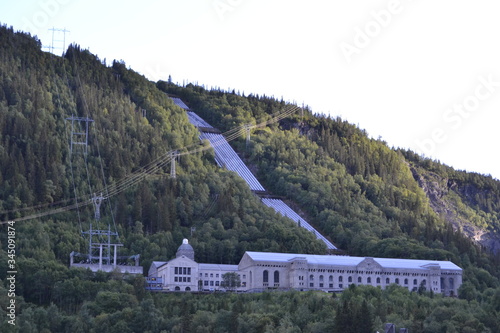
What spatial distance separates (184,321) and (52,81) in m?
74.5

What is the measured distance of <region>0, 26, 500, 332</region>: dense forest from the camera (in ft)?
351

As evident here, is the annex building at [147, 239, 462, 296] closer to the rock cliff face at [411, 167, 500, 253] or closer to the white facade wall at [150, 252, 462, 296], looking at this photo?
the white facade wall at [150, 252, 462, 296]

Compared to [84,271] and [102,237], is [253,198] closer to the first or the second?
[102,237]

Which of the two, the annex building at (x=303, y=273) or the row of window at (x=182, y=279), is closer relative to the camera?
the row of window at (x=182, y=279)

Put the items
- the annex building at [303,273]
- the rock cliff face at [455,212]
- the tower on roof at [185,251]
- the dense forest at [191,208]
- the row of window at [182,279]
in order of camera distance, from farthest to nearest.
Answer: the rock cliff face at [455,212]
the tower on roof at [185,251]
the annex building at [303,273]
the row of window at [182,279]
the dense forest at [191,208]

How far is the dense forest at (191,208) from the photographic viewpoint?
10700 centimetres

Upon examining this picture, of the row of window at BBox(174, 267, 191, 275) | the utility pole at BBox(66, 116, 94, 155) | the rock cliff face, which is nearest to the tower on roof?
the row of window at BBox(174, 267, 191, 275)

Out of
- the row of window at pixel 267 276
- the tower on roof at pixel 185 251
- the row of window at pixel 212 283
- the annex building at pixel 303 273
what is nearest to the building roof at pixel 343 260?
the annex building at pixel 303 273

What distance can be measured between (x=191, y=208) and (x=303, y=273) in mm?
20170

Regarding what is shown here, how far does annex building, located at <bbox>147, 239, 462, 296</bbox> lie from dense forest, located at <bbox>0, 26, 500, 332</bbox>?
3807 millimetres

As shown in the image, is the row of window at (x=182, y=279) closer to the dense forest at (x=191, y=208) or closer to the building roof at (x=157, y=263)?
the building roof at (x=157, y=263)

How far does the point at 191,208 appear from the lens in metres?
142

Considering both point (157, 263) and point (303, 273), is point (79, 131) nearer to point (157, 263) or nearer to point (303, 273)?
point (157, 263)

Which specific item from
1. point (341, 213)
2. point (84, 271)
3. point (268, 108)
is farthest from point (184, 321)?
point (268, 108)
